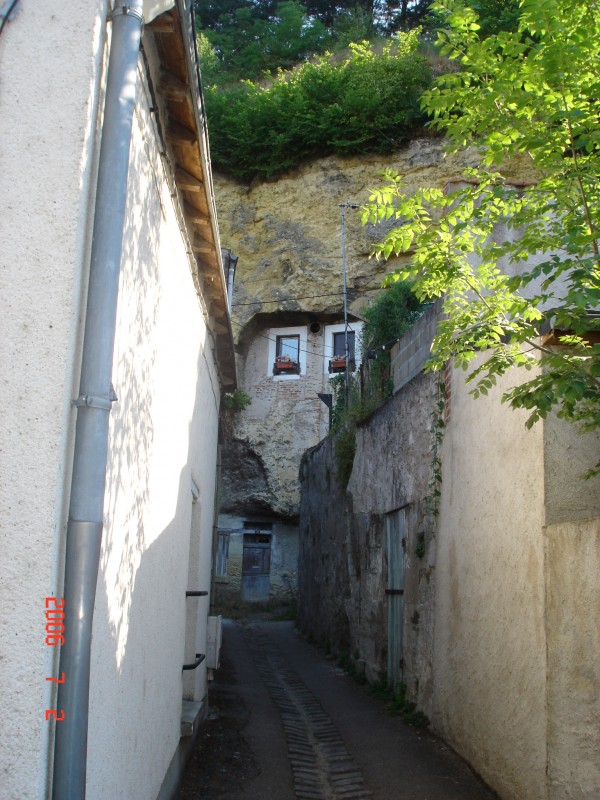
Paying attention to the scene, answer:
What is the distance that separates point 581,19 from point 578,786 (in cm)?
417

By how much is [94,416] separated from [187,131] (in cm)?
253

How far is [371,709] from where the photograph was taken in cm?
Result: 855

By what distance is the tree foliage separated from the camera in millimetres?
4184

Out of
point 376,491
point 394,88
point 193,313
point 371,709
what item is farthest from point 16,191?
point 394,88

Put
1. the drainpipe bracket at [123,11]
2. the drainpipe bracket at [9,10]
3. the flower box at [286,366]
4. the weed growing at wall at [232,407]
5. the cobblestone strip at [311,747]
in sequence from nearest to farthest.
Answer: the drainpipe bracket at [9,10] < the drainpipe bracket at [123,11] < the cobblestone strip at [311,747] < the weed growing at wall at [232,407] < the flower box at [286,366]

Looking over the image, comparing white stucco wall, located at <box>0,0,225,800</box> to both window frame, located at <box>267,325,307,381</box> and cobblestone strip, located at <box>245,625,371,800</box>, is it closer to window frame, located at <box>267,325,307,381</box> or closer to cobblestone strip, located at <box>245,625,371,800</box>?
cobblestone strip, located at <box>245,625,371,800</box>

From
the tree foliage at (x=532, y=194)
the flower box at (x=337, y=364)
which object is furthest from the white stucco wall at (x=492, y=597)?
the flower box at (x=337, y=364)

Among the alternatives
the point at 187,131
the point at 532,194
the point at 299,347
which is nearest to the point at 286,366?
the point at 299,347

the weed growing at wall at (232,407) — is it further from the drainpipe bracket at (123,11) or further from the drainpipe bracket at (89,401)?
the drainpipe bracket at (89,401)

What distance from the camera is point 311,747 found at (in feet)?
23.2

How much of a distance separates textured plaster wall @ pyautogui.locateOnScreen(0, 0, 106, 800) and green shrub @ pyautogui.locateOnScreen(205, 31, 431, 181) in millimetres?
20752

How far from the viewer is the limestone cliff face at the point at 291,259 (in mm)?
22688

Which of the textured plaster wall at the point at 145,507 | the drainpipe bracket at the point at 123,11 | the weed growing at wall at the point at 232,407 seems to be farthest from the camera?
the weed growing at wall at the point at 232,407
